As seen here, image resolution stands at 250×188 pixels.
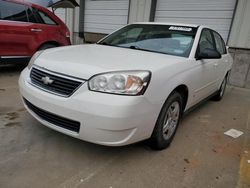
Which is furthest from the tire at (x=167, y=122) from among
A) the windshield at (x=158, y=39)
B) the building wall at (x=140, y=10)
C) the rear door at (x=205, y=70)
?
the building wall at (x=140, y=10)

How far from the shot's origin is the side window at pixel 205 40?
130 inches

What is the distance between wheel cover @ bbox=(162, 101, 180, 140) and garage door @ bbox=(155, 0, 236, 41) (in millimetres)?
5246

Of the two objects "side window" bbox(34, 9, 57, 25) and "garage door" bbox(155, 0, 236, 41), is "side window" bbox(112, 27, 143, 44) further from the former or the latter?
"garage door" bbox(155, 0, 236, 41)

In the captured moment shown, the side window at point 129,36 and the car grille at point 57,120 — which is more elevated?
the side window at point 129,36

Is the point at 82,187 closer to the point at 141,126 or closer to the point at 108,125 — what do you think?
the point at 108,125

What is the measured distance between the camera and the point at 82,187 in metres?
2.02

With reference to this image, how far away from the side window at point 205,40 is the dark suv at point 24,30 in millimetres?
3839

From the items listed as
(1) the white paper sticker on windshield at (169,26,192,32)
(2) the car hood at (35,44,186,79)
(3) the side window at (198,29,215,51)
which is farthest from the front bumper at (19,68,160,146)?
(1) the white paper sticker on windshield at (169,26,192,32)

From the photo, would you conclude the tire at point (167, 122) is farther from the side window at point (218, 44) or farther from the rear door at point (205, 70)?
the side window at point (218, 44)

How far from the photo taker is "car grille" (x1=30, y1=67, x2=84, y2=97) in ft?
7.06

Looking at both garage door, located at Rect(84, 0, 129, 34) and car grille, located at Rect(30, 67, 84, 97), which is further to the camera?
garage door, located at Rect(84, 0, 129, 34)

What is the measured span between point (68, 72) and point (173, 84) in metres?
1.08

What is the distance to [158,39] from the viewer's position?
130 inches

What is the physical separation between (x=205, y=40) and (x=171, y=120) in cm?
156
